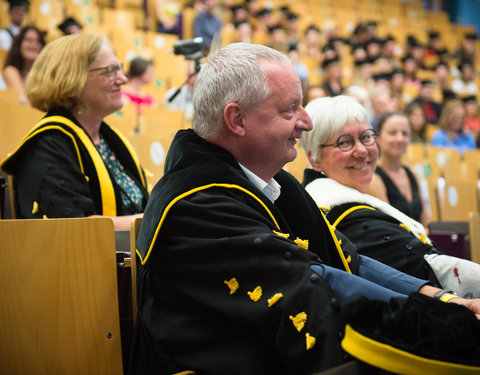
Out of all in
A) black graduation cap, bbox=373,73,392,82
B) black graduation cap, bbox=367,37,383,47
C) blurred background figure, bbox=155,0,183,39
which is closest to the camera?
black graduation cap, bbox=373,73,392,82

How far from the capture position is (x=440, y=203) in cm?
362

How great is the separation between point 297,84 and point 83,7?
563cm

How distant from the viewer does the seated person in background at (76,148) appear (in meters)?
1.95

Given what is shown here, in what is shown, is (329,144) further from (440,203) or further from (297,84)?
(440,203)

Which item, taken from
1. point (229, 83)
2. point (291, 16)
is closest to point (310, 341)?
point (229, 83)

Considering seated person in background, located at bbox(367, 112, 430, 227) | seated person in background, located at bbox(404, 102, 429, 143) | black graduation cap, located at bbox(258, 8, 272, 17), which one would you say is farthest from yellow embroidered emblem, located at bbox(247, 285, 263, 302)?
black graduation cap, located at bbox(258, 8, 272, 17)

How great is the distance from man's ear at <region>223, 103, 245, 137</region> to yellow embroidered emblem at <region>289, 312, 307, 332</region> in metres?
0.44

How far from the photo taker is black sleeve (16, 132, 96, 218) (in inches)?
75.6

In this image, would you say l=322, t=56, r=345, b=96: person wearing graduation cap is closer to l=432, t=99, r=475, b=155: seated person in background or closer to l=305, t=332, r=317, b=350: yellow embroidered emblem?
l=432, t=99, r=475, b=155: seated person in background

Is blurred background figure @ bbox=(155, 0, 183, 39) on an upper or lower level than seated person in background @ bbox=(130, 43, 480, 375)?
upper

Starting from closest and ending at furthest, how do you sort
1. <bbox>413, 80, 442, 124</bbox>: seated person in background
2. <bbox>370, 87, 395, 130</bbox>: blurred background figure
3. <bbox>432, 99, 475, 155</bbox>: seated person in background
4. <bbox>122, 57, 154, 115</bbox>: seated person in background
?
<bbox>122, 57, 154, 115</bbox>: seated person in background < <bbox>370, 87, 395, 130</bbox>: blurred background figure < <bbox>432, 99, 475, 155</bbox>: seated person in background < <bbox>413, 80, 442, 124</bbox>: seated person in background

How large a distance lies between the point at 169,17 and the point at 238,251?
6359 mm

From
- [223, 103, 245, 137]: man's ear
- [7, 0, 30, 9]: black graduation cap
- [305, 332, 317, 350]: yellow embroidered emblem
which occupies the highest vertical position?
[7, 0, 30, 9]: black graduation cap

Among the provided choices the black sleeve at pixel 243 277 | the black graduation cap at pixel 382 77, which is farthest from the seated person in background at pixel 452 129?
the black sleeve at pixel 243 277
